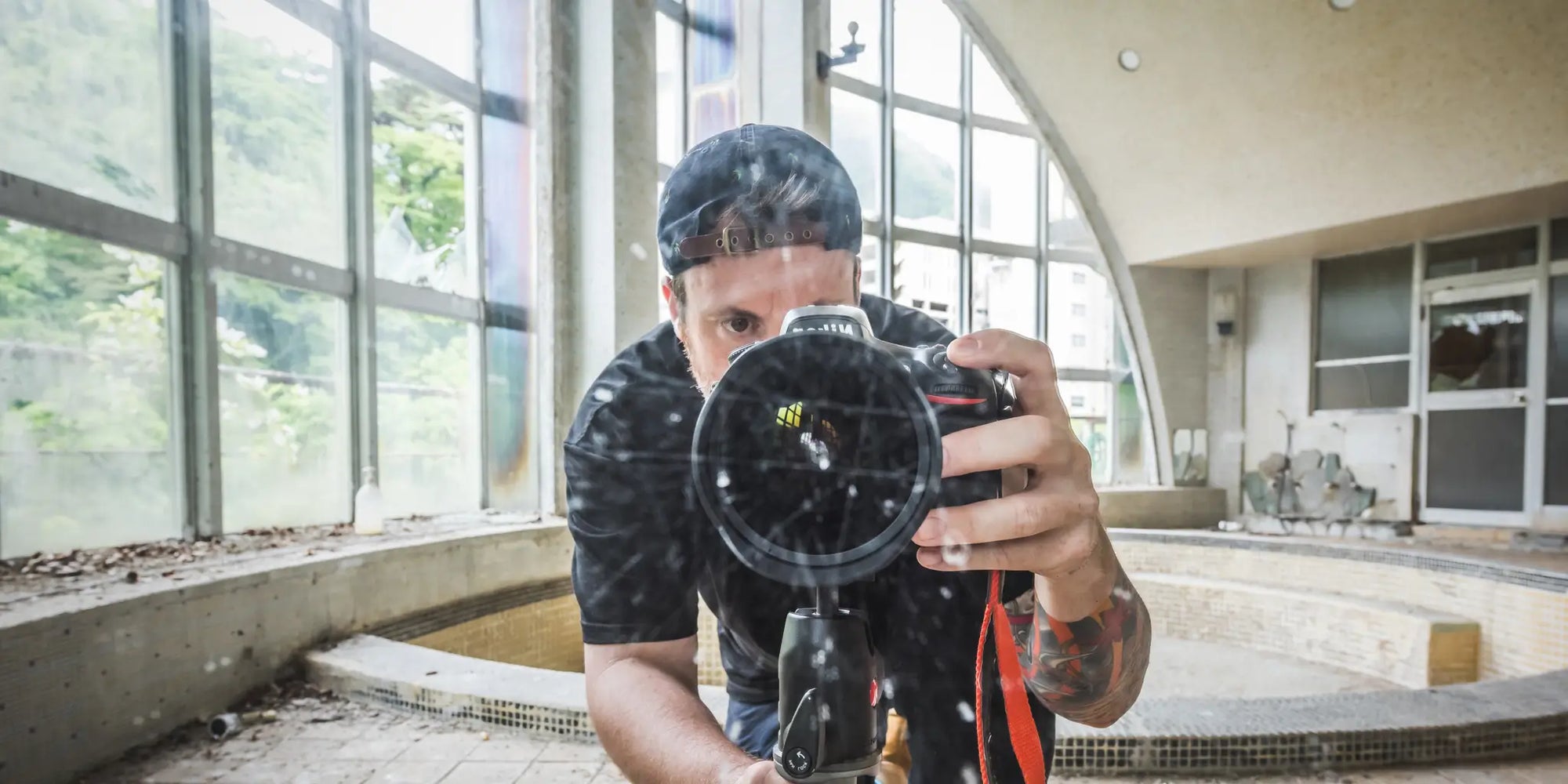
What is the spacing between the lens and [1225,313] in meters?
7.56

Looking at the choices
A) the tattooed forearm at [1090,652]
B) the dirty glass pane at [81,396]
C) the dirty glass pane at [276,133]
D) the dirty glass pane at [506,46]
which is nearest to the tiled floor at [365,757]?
the dirty glass pane at [81,396]

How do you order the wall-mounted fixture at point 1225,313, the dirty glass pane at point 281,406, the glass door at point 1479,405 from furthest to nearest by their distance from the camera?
1. the wall-mounted fixture at point 1225,313
2. the glass door at point 1479,405
3. the dirty glass pane at point 281,406

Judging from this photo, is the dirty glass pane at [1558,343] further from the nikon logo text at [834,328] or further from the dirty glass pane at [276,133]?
the dirty glass pane at [276,133]

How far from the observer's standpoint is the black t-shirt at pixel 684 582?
32.5 inches

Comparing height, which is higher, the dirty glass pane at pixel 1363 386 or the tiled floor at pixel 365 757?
the dirty glass pane at pixel 1363 386

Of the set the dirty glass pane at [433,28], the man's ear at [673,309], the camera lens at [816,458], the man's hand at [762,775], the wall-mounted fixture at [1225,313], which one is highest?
the dirty glass pane at [433,28]

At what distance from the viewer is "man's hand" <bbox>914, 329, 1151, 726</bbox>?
24.5 inches

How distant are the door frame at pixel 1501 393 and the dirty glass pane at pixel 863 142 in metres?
4.39

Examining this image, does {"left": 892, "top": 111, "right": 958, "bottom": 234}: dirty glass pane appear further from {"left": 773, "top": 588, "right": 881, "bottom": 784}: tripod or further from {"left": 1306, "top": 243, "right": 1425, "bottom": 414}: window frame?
{"left": 773, "top": 588, "right": 881, "bottom": 784}: tripod

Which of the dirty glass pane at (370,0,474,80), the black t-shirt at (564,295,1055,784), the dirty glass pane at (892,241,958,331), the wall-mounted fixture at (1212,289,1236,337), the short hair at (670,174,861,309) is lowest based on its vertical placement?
the black t-shirt at (564,295,1055,784)

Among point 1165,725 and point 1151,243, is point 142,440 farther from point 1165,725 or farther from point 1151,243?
point 1151,243

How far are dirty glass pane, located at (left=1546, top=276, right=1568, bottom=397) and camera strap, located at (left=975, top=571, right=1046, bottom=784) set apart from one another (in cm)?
703

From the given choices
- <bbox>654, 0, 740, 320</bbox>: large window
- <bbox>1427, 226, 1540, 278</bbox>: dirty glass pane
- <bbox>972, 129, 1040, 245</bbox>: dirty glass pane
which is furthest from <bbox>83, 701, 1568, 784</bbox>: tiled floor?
<bbox>972, 129, 1040, 245</bbox>: dirty glass pane

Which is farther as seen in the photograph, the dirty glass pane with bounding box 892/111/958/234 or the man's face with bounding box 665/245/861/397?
the dirty glass pane with bounding box 892/111/958/234
